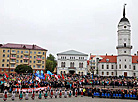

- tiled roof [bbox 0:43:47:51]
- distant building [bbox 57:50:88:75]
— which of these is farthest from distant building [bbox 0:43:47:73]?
distant building [bbox 57:50:88:75]

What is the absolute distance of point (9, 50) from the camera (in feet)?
261

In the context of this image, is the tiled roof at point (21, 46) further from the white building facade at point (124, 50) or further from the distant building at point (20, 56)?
the white building facade at point (124, 50)

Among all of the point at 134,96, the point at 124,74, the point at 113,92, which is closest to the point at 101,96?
the point at 113,92

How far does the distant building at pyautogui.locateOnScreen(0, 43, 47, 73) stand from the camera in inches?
3086

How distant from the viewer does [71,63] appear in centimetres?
8306

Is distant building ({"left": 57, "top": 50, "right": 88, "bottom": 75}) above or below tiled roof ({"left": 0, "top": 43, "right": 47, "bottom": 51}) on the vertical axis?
below

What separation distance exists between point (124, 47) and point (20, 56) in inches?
1492

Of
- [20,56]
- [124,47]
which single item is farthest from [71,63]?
[124,47]

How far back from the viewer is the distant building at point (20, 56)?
7838 centimetres

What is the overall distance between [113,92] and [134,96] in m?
2.73

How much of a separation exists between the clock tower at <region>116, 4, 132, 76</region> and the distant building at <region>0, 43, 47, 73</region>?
29.4 m

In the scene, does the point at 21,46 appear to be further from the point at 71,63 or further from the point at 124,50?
the point at 124,50

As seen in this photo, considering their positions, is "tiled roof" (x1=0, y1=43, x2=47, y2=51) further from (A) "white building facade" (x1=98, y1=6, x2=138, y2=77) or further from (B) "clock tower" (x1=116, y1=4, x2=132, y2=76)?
(B) "clock tower" (x1=116, y1=4, x2=132, y2=76)

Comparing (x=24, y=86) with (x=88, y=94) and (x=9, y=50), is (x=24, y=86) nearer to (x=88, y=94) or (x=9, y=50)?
(x=88, y=94)
